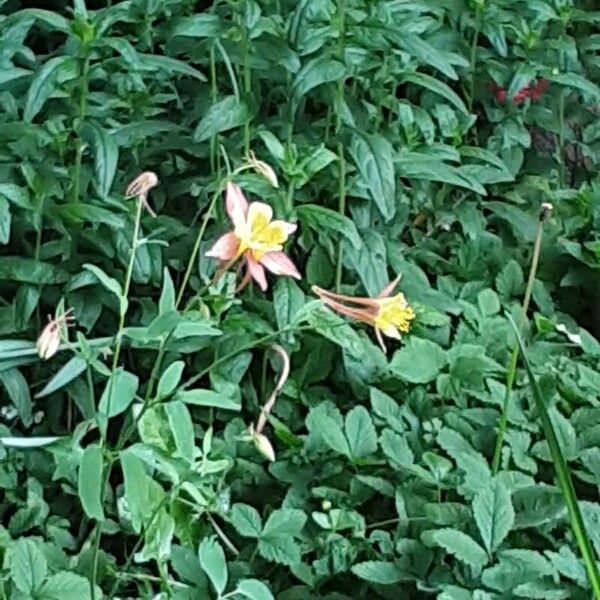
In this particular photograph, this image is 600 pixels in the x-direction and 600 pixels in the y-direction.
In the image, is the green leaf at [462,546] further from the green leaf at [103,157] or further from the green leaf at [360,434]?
the green leaf at [103,157]

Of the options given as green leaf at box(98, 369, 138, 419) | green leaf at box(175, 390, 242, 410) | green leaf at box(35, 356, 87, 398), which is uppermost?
green leaf at box(98, 369, 138, 419)

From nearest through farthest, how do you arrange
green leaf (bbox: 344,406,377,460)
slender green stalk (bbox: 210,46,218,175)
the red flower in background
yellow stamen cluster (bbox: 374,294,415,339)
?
yellow stamen cluster (bbox: 374,294,415,339), green leaf (bbox: 344,406,377,460), slender green stalk (bbox: 210,46,218,175), the red flower in background

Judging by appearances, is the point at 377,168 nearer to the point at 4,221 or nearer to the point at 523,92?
the point at 4,221

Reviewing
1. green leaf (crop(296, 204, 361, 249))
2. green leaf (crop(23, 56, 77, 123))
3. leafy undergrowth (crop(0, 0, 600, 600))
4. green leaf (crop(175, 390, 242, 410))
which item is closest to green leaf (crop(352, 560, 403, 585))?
leafy undergrowth (crop(0, 0, 600, 600))

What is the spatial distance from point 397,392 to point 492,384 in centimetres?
14

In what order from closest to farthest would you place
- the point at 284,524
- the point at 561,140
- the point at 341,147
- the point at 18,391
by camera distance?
the point at 284,524 < the point at 18,391 < the point at 341,147 < the point at 561,140

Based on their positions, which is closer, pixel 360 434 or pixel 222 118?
pixel 360 434

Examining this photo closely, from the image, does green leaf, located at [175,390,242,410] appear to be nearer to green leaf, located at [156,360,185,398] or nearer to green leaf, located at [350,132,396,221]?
green leaf, located at [156,360,185,398]

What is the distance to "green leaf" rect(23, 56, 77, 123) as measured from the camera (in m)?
1.58

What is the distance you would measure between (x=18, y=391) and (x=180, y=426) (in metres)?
0.45

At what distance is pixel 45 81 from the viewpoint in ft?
5.24

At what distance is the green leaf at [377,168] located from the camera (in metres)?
1.62

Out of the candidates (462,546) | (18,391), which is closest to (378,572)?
(462,546)

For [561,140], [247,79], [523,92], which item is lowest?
[561,140]
